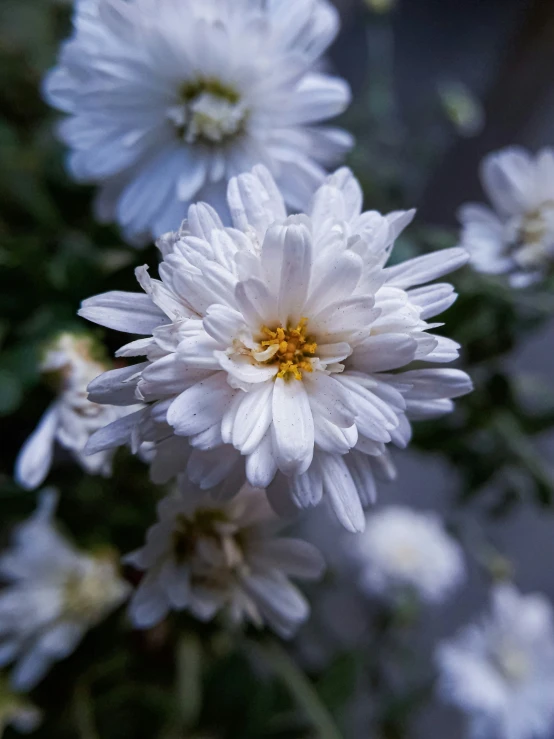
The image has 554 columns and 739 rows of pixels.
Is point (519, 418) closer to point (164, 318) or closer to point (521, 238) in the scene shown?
point (521, 238)

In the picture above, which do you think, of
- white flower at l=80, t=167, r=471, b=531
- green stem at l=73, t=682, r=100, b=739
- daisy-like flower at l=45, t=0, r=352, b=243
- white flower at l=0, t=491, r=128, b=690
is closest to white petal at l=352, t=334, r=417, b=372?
white flower at l=80, t=167, r=471, b=531

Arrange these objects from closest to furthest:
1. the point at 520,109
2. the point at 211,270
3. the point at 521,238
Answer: the point at 211,270 → the point at 521,238 → the point at 520,109

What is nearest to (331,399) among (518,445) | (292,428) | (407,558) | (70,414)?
(292,428)

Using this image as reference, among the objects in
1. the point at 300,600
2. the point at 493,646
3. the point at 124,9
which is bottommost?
the point at 493,646

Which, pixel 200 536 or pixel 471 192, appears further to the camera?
pixel 471 192

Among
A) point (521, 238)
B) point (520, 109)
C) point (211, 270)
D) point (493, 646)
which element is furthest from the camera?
point (520, 109)

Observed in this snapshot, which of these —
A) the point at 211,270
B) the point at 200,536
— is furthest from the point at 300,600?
the point at 211,270

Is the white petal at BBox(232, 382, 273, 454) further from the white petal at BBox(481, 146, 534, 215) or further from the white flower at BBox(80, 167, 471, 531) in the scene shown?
the white petal at BBox(481, 146, 534, 215)
